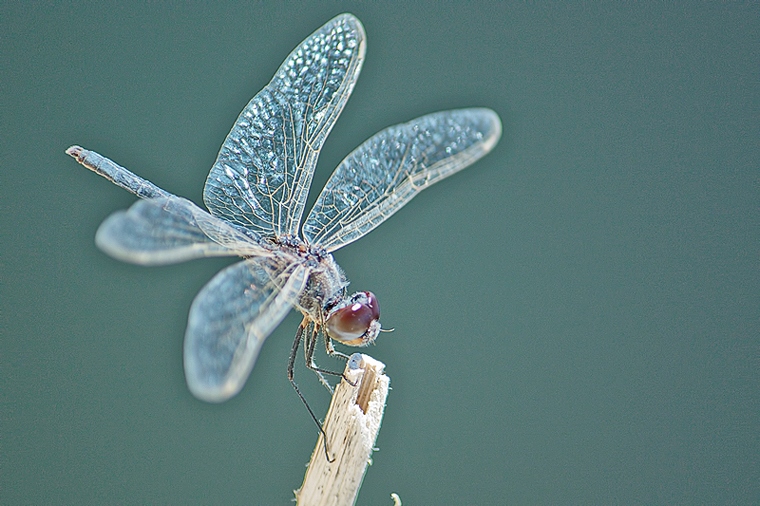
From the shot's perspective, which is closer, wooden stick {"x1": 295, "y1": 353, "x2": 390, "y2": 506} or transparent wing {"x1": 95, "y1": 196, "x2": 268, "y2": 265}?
transparent wing {"x1": 95, "y1": 196, "x2": 268, "y2": 265}

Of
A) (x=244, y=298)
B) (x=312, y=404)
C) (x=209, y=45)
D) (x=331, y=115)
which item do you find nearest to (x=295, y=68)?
(x=331, y=115)

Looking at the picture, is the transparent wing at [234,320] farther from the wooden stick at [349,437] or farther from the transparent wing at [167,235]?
the wooden stick at [349,437]

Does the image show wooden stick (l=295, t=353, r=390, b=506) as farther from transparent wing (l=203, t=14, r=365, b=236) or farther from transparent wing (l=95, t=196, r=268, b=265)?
transparent wing (l=203, t=14, r=365, b=236)

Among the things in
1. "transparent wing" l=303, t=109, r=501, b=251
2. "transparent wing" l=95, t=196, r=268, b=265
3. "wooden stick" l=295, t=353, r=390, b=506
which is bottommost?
"wooden stick" l=295, t=353, r=390, b=506

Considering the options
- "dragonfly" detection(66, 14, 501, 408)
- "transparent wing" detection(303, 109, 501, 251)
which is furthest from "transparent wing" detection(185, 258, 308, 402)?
"transparent wing" detection(303, 109, 501, 251)

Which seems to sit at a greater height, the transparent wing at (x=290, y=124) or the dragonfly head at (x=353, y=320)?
the transparent wing at (x=290, y=124)

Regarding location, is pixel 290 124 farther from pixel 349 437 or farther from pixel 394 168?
pixel 349 437

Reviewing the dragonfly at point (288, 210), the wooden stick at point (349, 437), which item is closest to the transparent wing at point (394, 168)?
the dragonfly at point (288, 210)

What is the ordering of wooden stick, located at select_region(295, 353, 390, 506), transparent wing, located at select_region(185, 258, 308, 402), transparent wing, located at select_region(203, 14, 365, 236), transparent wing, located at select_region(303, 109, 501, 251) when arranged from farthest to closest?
transparent wing, located at select_region(203, 14, 365, 236) → transparent wing, located at select_region(303, 109, 501, 251) → wooden stick, located at select_region(295, 353, 390, 506) → transparent wing, located at select_region(185, 258, 308, 402)
